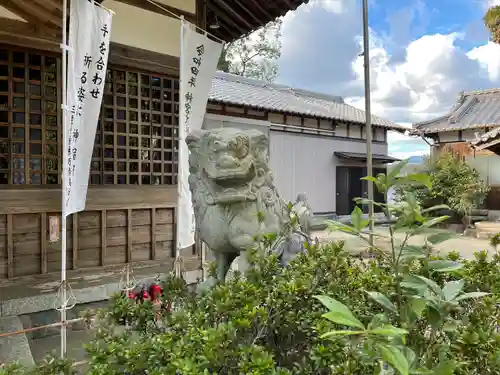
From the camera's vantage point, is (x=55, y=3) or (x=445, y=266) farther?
(x=55, y=3)

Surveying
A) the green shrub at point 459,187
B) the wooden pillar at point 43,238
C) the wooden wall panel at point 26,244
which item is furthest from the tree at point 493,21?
the wooden wall panel at point 26,244

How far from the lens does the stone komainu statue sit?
305 cm

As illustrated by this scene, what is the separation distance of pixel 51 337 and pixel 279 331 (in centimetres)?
479

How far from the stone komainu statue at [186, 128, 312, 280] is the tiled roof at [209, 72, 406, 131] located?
798 cm

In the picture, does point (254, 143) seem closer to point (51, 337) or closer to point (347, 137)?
point (51, 337)

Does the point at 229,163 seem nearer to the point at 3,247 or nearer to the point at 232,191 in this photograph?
the point at 232,191

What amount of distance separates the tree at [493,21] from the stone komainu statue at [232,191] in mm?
10743

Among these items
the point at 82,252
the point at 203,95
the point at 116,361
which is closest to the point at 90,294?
the point at 82,252

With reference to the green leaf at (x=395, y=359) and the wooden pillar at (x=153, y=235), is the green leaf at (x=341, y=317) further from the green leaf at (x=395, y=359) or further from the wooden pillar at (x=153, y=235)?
the wooden pillar at (x=153, y=235)

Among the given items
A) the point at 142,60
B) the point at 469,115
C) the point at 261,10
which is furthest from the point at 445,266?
the point at 469,115

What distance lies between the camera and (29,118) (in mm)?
5887

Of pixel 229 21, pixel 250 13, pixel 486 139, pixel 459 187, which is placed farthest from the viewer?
pixel 459 187

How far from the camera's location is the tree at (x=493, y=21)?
35.1ft

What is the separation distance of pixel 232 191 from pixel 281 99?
47.3 ft
